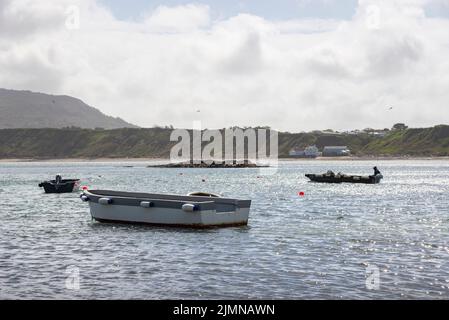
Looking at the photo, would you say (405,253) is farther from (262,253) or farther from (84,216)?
(84,216)

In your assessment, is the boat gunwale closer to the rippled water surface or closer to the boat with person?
the rippled water surface

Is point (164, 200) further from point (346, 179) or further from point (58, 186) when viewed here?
point (346, 179)

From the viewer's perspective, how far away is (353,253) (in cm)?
2889

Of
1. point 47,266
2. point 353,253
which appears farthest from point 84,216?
point 353,253

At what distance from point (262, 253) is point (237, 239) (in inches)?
186

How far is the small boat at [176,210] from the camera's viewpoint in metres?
36.8

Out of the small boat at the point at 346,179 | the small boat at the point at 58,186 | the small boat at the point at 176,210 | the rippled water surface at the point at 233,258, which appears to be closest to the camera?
the rippled water surface at the point at 233,258

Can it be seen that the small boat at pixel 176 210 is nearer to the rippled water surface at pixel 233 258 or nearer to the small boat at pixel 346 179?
the rippled water surface at pixel 233 258

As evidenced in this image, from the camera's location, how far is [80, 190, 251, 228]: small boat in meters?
36.8

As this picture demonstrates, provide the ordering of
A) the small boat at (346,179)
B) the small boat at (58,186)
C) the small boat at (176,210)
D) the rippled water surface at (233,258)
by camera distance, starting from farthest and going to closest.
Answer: the small boat at (346,179), the small boat at (58,186), the small boat at (176,210), the rippled water surface at (233,258)

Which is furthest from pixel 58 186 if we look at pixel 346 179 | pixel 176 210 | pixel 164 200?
pixel 346 179

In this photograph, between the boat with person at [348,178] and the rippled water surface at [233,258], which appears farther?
the boat with person at [348,178]

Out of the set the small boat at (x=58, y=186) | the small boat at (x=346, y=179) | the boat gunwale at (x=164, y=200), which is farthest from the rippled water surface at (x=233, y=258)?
the small boat at (x=346, y=179)

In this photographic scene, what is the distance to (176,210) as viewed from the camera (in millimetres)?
37281
